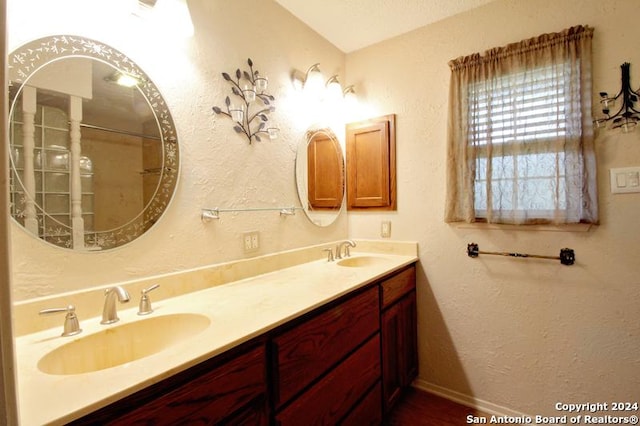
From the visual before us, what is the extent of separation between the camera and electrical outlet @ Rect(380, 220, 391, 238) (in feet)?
7.05

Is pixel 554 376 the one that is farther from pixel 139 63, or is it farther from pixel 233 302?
pixel 139 63

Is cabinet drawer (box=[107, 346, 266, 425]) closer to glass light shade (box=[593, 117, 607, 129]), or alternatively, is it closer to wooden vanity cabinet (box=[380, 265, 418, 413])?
wooden vanity cabinet (box=[380, 265, 418, 413])

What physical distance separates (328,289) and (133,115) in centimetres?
103

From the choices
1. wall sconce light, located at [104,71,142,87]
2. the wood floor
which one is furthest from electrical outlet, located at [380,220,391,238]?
wall sconce light, located at [104,71,142,87]

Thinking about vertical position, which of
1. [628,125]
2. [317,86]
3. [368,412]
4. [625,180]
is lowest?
[368,412]

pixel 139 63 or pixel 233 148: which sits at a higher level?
pixel 139 63

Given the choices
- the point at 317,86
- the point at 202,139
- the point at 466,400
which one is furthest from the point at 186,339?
the point at 466,400

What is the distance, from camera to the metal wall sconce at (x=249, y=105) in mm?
1467

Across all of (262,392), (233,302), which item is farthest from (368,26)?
(262,392)

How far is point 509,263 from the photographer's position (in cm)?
173

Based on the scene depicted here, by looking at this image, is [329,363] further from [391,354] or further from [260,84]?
[260,84]

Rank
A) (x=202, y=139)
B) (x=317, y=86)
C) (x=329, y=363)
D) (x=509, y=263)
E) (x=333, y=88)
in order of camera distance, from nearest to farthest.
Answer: (x=329, y=363)
(x=202, y=139)
(x=509, y=263)
(x=317, y=86)
(x=333, y=88)

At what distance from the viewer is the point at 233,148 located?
4.86 feet

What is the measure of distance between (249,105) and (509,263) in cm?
170
